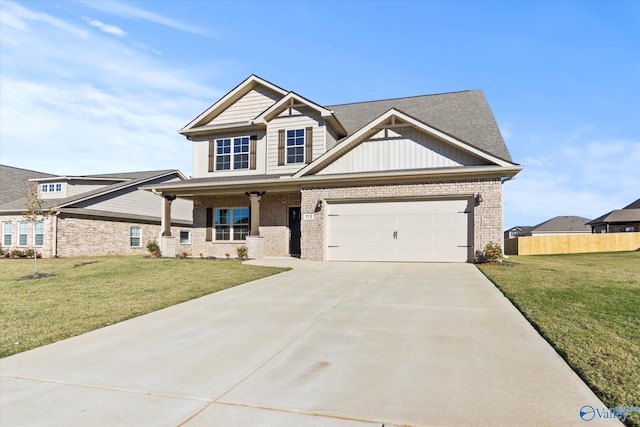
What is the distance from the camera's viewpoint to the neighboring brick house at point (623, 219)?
36.5 metres

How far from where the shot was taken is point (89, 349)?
5.00 metres

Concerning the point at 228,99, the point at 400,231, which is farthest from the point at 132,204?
the point at 400,231

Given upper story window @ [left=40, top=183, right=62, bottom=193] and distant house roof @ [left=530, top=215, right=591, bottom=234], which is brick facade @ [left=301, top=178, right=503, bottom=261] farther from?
distant house roof @ [left=530, top=215, right=591, bottom=234]

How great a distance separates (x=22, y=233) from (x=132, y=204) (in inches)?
233

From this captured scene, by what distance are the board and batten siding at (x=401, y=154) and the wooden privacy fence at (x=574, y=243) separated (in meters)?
15.1

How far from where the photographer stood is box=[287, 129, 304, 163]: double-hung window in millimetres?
17156

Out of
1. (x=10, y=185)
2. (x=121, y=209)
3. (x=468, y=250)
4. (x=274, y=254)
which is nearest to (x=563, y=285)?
(x=468, y=250)

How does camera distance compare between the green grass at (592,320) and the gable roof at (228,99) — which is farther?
the gable roof at (228,99)

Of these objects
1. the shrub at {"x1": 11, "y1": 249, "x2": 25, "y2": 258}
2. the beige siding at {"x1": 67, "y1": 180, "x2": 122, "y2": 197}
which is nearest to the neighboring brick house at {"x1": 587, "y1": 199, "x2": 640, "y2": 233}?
the beige siding at {"x1": 67, "y1": 180, "x2": 122, "y2": 197}

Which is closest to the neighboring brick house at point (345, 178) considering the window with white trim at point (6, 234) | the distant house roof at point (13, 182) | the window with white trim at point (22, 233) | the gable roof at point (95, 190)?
the gable roof at point (95, 190)

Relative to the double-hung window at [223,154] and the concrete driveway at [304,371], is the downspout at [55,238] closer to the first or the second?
the double-hung window at [223,154]

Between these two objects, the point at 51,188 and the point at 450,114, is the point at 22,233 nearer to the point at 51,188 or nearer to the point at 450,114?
the point at 51,188

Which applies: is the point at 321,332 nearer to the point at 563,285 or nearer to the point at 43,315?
the point at 43,315

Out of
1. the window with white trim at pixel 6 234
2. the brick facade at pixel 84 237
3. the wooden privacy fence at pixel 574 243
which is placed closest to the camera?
the brick facade at pixel 84 237
